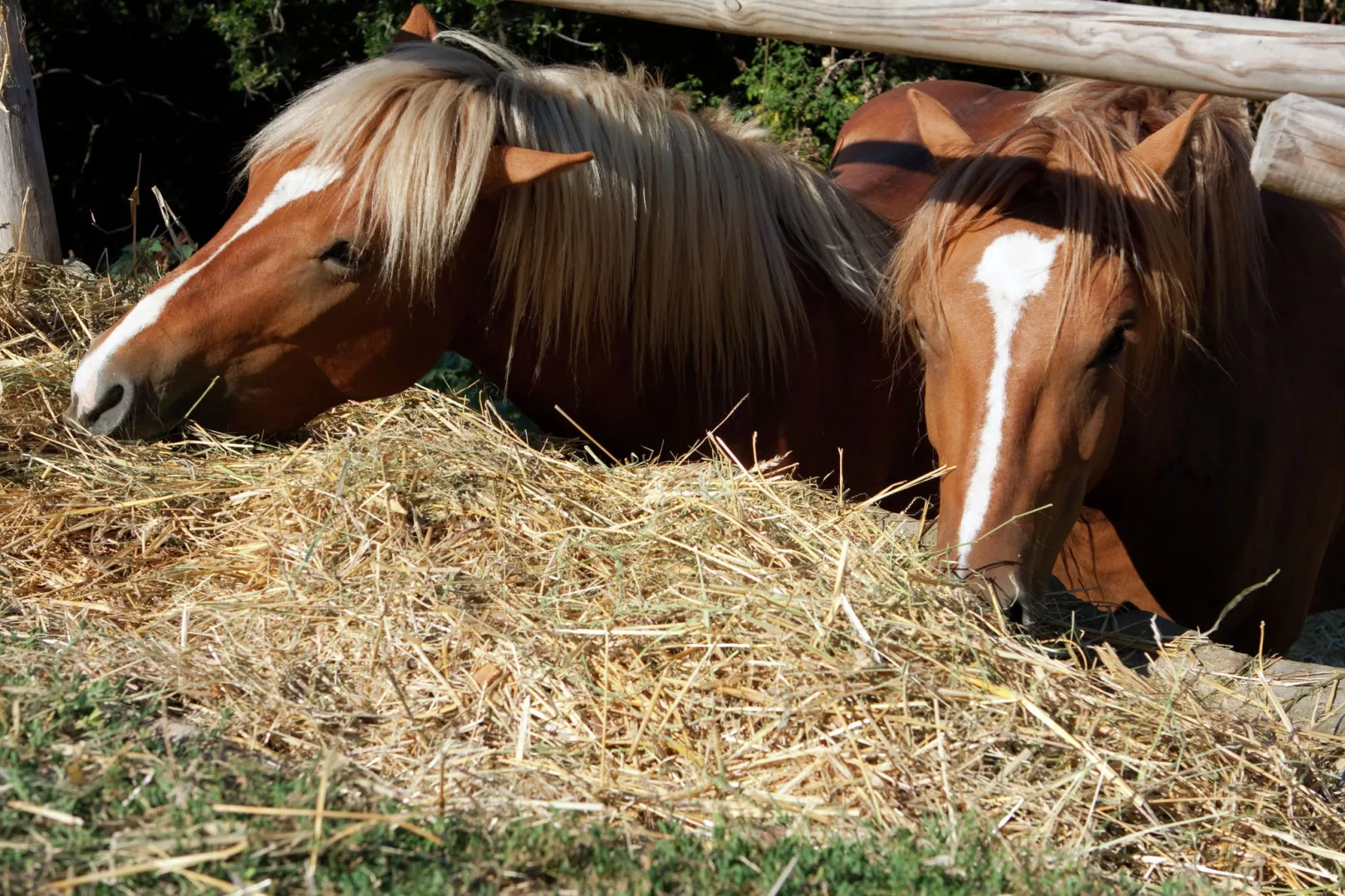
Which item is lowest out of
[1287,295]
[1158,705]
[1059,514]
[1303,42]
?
[1158,705]

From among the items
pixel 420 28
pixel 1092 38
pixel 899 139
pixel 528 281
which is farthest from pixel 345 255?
pixel 899 139

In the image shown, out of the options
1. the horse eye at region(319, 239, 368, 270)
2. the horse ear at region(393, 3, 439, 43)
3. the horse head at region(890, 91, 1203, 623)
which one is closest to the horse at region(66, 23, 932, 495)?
the horse eye at region(319, 239, 368, 270)

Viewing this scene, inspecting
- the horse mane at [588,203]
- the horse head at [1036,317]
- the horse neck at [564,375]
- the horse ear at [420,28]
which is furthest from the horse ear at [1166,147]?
the horse ear at [420,28]

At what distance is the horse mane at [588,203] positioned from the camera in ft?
8.67

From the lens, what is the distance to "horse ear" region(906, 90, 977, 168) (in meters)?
2.77

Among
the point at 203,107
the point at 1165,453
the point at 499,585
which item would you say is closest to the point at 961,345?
the point at 1165,453

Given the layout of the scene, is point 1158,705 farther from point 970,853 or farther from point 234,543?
point 234,543

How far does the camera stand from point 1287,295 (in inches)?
116

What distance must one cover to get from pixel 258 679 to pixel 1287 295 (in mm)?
2453

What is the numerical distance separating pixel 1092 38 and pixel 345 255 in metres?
1.56

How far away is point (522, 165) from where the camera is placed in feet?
8.56

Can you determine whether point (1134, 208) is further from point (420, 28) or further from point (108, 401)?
point (108, 401)

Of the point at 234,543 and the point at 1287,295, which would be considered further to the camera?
the point at 1287,295

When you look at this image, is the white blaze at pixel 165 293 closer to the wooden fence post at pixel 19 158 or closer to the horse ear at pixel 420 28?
the horse ear at pixel 420 28
